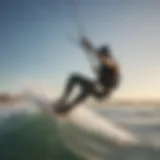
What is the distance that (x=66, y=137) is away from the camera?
5.24ft

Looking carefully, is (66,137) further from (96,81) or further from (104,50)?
(104,50)

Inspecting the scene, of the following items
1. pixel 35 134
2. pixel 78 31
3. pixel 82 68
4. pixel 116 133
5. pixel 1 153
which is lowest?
pixel 1 153

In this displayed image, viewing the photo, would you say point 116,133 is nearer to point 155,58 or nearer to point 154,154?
point 154,154

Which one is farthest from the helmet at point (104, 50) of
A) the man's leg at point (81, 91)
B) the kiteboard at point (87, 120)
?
the kiteboard at point (87, 120)

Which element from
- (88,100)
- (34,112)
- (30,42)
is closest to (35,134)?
(34,112)

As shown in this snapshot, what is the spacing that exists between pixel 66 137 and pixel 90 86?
0.24 meters

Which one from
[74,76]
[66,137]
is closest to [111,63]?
[74,76]

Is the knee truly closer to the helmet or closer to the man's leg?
the man's leg

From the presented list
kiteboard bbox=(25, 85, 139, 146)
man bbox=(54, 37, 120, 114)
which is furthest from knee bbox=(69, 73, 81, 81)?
kiteboard bbox=(25, 85, 139, 146)

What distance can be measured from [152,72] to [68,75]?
1.17ft

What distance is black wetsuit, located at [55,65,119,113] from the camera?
5.08 feet

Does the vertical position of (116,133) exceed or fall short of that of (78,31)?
it falls short

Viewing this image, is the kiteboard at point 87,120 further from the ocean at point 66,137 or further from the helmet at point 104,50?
the helmet at point 104,50

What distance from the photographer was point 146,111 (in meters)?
1.57
